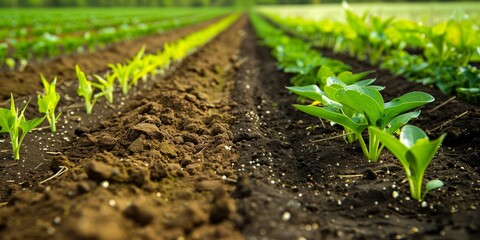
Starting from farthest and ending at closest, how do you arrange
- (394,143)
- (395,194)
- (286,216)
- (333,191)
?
(333,191)
(395,194)
(394,143)
(286,216)

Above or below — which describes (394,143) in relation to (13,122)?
above

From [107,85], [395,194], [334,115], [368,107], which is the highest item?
[368,107]

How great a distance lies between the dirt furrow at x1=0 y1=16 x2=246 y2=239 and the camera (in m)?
1.70

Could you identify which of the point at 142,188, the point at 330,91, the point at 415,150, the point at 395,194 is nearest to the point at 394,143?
the point at 415,150

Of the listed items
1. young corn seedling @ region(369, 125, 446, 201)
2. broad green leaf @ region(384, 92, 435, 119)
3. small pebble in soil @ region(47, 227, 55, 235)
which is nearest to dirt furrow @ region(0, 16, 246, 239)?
small pebble in soil @ region(47, 227, 55, 235)

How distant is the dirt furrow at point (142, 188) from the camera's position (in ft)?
5.58

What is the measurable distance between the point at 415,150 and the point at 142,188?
4.64 ft

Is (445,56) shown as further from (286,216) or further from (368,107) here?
(286,216)

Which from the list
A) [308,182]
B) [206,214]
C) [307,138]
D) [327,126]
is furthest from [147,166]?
[327,126]

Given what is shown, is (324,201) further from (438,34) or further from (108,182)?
(438,34)

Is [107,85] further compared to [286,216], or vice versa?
[107,85]

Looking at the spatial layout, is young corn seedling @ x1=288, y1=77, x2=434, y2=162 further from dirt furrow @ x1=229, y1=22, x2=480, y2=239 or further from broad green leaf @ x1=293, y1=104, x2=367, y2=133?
dirt furrow @ x1=229, y1=22, x2=480, y2=239

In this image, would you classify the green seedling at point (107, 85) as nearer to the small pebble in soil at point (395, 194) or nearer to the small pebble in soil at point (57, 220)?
the small pebble in soil at point (57, 220)

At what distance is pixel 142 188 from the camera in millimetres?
2131
